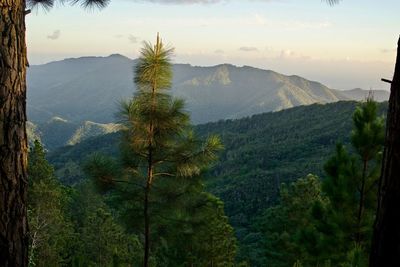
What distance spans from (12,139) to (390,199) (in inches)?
91.6

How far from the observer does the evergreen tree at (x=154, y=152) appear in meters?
7.70

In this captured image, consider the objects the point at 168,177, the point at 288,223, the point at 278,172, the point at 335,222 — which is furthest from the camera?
the point at 278,172

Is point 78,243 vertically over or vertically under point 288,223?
under

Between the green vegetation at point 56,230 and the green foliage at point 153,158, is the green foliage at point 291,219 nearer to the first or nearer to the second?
the green vegetation at point 56,230

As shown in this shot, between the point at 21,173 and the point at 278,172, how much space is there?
100 meters

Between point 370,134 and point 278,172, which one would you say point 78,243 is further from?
point 278,172

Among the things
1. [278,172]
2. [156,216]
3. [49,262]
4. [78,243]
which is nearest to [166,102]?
[156,216]

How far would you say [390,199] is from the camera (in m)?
2.16

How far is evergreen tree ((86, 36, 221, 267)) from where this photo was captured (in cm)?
770

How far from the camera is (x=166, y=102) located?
7840 mm

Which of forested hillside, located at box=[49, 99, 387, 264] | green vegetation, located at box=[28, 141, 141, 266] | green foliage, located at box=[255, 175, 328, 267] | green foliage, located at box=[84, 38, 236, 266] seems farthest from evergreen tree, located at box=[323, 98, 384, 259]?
forested hillside, located at box=[49, 99, 387, 264]

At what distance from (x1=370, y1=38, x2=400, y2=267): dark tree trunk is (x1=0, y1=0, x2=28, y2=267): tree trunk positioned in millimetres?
2200

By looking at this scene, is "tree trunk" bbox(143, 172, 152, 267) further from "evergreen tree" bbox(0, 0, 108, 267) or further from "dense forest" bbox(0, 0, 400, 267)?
"evergreen tree" bbox(0, 0, 108, 267)

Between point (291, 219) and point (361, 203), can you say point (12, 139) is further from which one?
point (291, 219)
